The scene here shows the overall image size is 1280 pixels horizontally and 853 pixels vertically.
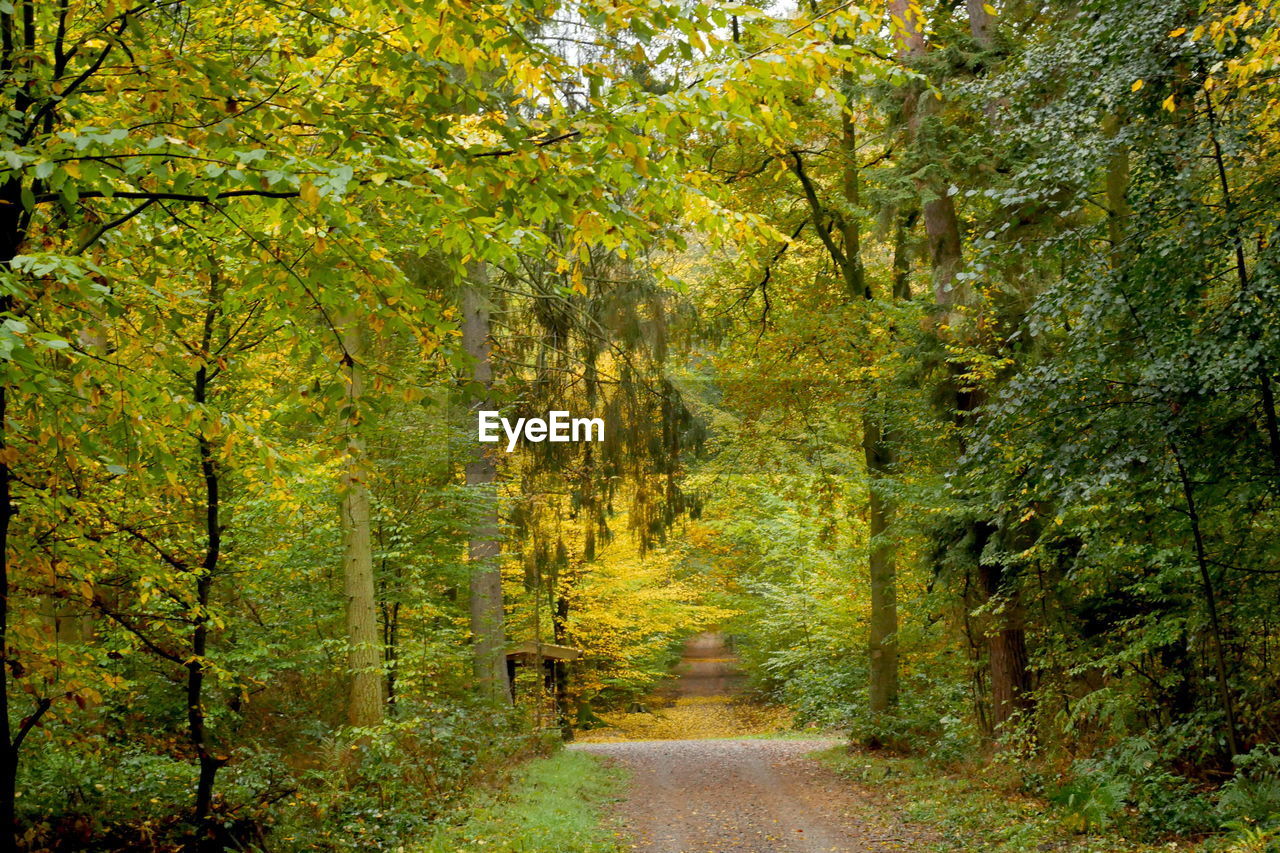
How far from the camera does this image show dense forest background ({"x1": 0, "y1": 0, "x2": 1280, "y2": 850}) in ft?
13.5

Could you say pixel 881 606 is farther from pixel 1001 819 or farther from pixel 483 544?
pixel 1001 819

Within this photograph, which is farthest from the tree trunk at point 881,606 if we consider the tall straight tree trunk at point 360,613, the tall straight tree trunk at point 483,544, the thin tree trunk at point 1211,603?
the tall straight tree trunk at point 360,613

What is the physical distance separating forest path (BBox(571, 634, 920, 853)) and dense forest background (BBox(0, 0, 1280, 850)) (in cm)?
166

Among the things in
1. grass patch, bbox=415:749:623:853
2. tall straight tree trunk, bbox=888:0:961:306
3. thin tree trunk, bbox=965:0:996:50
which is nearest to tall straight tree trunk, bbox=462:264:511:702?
grass patch, bbox=415:749:623:853

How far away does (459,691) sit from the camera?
1584cm

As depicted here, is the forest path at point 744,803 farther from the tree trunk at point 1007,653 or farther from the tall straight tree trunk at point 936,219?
the tall straight tree trunk at point 936,219

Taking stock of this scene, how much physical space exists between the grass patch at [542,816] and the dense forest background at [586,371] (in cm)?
49

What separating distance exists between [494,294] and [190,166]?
1008cm

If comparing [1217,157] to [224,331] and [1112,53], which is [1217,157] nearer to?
[1112,53]

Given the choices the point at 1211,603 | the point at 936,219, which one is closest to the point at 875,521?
the point at 936,219

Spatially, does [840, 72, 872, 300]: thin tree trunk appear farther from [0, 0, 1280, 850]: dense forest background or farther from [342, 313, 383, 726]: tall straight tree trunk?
[342, 313, 383, 726]: tall straight tree trunk

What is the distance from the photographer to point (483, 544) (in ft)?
48.0

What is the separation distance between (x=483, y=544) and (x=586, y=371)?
128 inches

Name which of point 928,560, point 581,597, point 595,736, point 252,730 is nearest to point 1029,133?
point 928,560
